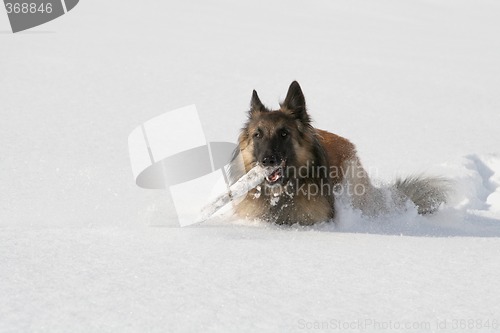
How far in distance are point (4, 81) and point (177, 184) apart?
17.2 feet

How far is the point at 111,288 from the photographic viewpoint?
2564 mm

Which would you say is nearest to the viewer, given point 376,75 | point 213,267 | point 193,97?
point 213,267

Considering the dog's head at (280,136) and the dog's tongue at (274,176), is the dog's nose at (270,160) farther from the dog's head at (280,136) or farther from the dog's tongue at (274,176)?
the dog's tongue at (274,176)

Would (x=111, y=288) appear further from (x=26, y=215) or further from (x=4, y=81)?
(x=4, y=81)

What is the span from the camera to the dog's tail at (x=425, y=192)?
19.2 ft

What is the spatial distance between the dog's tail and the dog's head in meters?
1.24

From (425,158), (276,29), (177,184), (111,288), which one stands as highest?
(276,29)

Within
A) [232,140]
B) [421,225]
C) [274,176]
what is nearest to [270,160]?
[274,176]

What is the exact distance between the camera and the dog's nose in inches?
197

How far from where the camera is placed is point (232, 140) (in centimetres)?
755

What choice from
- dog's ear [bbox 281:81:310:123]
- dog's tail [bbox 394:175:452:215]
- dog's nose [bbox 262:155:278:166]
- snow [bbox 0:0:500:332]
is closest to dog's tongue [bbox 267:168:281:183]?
dog's nose [bbox 262:155:278:166]

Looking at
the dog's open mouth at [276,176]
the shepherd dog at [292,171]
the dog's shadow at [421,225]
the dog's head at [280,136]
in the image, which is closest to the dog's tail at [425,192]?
the dog's shadow at [421,225]

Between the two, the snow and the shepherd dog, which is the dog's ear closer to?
the shepherd dog

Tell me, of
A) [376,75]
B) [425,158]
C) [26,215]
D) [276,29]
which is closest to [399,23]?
[276,29]
